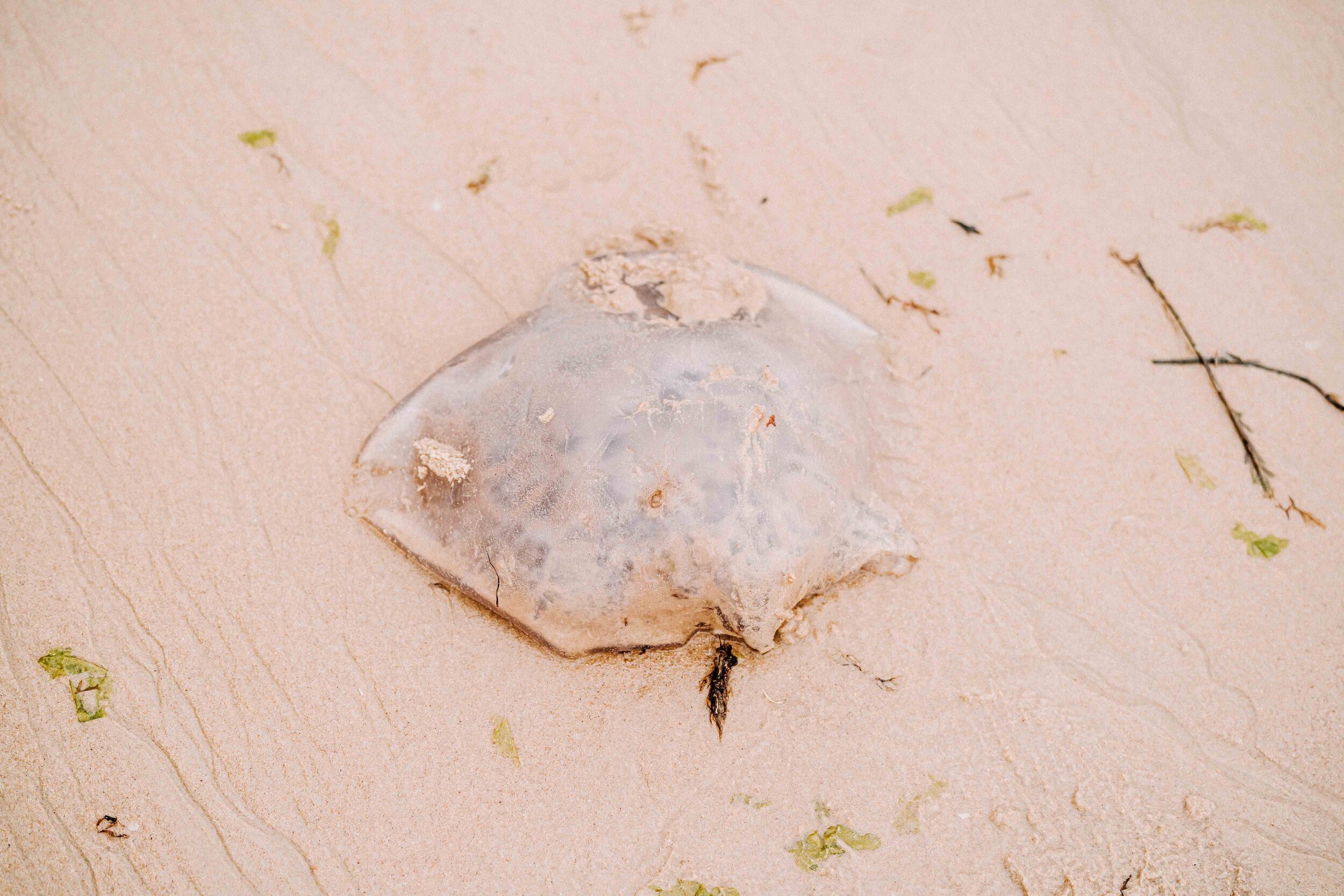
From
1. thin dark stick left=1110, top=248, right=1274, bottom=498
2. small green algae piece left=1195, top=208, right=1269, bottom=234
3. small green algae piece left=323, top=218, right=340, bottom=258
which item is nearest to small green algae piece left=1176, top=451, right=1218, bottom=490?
thin dark stick left=1110, top=248, right=1274, bottom=498

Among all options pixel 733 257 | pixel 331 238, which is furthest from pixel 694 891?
pixel 331 238

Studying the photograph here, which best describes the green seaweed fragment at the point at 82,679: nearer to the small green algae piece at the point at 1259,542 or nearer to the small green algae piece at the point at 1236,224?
the small green algae piece at the point at 1259,542

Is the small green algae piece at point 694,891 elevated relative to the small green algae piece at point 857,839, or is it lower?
elevated

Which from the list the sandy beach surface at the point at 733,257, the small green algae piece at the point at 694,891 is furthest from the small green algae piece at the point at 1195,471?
the small green algae piece at the point at 694,891

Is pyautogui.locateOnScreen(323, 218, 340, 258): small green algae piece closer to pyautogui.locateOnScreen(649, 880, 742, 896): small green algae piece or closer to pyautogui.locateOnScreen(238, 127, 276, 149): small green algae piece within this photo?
pyautogui.locateOnScreen(238, 127, 276, 149): small green algae piece

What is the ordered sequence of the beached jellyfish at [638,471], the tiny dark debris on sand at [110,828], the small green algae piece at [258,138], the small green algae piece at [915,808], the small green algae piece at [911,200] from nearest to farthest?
the beached jellyfish at [638,471]
the tiny dark debris on sand at [110,828]
the small green algae piece at [915,808]
the small green algae piece at [258,138]
the small green algae piece at [911,200]

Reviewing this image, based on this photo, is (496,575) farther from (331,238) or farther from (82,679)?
(331,238)
